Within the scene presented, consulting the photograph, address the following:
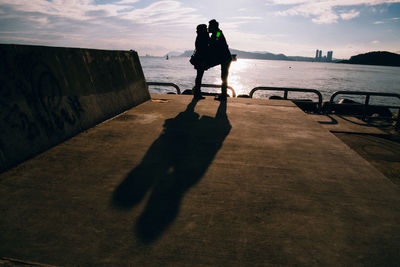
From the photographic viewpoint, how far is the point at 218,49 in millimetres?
6285

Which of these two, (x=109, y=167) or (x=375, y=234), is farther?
(x=109, y=167)

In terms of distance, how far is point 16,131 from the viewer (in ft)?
8.20

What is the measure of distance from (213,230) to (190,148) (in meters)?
1.57

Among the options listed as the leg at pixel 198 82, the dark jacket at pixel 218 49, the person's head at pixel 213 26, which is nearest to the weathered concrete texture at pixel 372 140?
the dark jacket at pixel 218 49

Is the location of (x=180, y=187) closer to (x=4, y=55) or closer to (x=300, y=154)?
(x=300, y=154)

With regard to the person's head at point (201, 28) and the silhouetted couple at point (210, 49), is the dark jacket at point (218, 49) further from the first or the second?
the person's head at point (201, 28)

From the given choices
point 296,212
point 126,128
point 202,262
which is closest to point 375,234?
point 296,212

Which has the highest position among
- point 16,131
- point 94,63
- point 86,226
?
point 94,63

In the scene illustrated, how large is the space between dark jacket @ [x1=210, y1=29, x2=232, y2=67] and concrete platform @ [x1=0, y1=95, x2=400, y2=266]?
3619mm

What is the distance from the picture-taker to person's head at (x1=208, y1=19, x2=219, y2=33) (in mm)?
5993

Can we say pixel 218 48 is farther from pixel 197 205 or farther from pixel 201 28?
pixel 197 205

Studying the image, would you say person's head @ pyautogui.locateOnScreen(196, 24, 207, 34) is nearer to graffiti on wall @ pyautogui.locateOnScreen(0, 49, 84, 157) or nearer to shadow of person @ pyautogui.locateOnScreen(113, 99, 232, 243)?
shadow of person @ pyautogui.locateOnScreen(113, 99, 232, 243)

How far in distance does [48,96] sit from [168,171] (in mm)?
1975

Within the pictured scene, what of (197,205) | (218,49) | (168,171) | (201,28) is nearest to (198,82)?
(218,49)
